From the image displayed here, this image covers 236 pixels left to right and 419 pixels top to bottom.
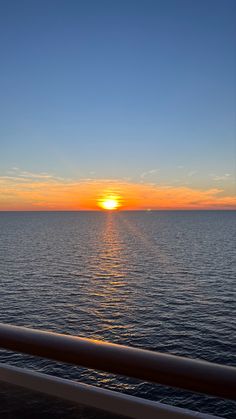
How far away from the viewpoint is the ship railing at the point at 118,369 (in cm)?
155

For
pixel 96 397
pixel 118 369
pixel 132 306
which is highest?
pixel 118 369

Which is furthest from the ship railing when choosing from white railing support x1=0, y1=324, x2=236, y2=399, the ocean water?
the ocean water

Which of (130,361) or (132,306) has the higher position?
(130,361)

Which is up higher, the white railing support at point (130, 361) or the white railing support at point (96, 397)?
the white railing support at point (130, 361)

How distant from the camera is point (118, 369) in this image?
167cm

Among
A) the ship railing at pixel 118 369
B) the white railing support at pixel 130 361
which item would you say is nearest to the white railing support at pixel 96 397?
the ship railing at pixel 118 369

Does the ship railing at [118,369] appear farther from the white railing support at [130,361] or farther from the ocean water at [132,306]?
the ocean water at [132,306]

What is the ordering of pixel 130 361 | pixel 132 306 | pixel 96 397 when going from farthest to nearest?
1. pixel 132 306
2. pixel 96 397
3. pixel 130 361

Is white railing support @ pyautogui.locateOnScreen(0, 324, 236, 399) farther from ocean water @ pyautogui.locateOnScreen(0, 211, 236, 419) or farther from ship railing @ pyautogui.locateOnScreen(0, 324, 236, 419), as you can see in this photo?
ocean water @ pyautogui.locateOnScreen(0, 211, 236, 419)

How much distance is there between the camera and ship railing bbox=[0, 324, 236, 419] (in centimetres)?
155

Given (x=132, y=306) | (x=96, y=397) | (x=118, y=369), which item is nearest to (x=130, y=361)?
(x=118, y=369)

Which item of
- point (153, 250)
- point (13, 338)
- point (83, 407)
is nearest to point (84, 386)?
point (83, 407)

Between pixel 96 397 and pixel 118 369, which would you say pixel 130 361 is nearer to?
pixel 118 369

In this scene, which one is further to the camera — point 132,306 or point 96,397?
point 132,306
